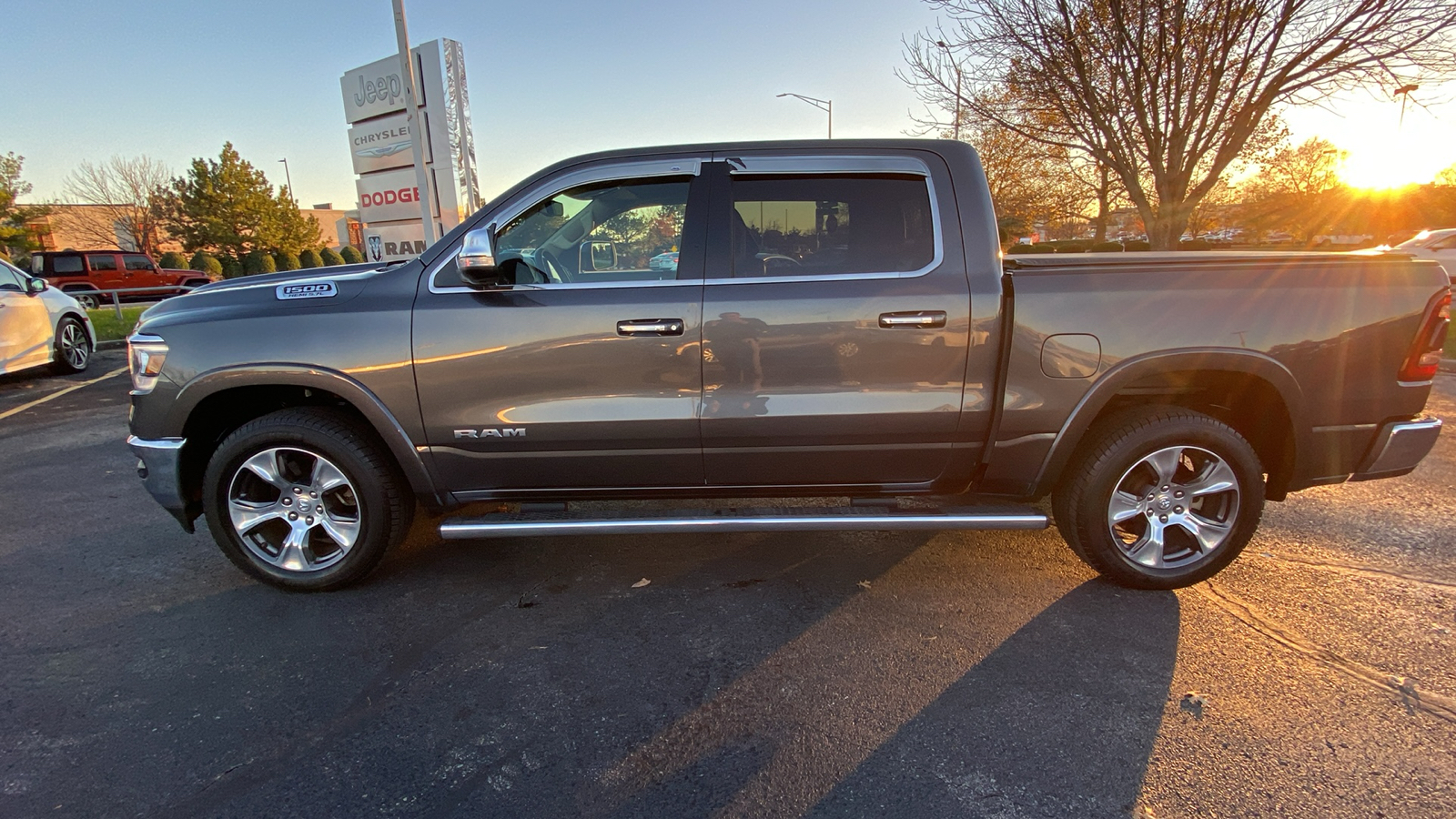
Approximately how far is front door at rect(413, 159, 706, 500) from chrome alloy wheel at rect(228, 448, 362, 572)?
0.56 meters

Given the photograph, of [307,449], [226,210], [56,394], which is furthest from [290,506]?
[226,210]

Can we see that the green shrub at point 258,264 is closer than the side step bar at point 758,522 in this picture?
No

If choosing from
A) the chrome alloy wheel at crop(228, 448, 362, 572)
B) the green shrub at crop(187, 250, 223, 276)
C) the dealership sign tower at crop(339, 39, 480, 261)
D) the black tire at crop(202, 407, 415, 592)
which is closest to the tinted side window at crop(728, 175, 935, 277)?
the black tire at crop(202, 407, 415, 592)

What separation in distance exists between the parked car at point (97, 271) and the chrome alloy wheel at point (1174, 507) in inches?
918

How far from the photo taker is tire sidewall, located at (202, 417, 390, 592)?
3119 millimetres

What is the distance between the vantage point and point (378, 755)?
7.42 ft

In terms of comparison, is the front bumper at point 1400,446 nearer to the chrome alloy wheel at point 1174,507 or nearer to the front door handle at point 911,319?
the chrome alloy wheel at point 1174,507

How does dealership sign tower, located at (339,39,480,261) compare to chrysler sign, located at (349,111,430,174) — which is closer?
dealership sign tower, located at (339,39,480,261)

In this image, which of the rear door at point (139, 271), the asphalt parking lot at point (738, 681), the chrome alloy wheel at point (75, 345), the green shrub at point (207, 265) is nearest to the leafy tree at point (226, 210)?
the green shrub at point (207, 265)

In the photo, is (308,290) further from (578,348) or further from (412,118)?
(412,118)

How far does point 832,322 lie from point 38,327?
398 inches

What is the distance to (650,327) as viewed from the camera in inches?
116

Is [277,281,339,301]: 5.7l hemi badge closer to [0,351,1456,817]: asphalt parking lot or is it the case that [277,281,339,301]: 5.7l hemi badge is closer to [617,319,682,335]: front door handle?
[617,319,682,335]: front door handle

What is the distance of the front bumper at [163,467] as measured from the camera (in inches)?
123
